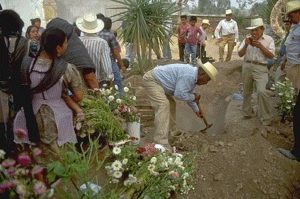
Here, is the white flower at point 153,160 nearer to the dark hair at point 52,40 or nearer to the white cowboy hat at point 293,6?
the dark hair at point 52,40

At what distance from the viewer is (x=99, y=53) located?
17.7 feet

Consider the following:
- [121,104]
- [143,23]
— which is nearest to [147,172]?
[121,104]

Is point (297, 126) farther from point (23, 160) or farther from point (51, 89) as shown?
point (23, 160)

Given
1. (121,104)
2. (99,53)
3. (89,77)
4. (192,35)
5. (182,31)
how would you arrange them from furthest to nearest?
1. (182,31)
2. (192,35)
3. (99,53)
4. (121,104)
5. (89,77)

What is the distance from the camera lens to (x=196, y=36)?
11219 millimetres

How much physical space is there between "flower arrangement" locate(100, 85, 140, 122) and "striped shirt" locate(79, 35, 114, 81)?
54 centimetres

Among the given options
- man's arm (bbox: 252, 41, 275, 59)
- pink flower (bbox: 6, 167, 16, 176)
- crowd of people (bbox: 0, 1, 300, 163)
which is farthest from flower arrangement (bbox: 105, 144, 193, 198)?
man's arm (bbox: 252, 41, 275, 59)

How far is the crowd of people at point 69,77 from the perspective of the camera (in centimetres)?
329

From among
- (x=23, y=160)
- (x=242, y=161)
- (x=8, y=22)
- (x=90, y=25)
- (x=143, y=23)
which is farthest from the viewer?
(x=143, y=23)

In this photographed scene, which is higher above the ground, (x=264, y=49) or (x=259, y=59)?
(x=264, y=49)

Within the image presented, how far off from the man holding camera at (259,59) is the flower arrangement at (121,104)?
2.19 m

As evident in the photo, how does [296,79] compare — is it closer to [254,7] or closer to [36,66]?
[36,66]

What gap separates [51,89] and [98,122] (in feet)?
2.56

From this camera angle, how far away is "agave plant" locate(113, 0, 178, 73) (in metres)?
9.23
